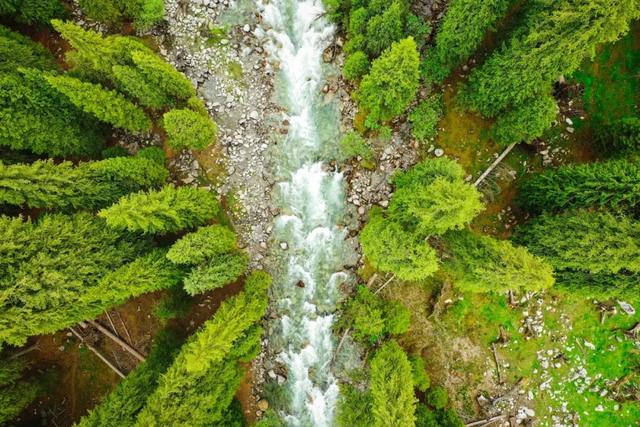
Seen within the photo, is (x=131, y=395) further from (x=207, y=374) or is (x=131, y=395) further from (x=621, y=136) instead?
(x=621, y=136)

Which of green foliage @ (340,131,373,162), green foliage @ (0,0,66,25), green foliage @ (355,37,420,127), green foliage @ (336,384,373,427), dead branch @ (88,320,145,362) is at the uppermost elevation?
green foliage @ (0,0,66,25)

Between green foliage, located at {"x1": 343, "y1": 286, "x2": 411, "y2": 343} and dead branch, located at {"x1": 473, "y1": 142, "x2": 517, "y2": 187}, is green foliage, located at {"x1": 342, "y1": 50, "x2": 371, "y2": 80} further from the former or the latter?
green foliage, located at {"x1": 343, "y1": 286, "x2": 411, "y2": 343}

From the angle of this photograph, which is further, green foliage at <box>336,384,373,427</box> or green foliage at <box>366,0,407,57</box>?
green foliage at <box>336,384,373,427</box>

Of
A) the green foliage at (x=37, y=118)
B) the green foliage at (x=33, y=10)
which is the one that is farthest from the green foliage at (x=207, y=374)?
the green foliage at (x=33, y=10)

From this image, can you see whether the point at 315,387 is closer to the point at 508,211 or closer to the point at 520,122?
the point at 508,211

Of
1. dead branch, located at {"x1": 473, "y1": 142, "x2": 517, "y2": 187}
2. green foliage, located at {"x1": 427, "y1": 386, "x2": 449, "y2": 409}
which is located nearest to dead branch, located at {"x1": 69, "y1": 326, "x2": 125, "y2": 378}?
green foliage, located at {"x1": 427, "y1": 386, "x2": 449, "y2": 409}

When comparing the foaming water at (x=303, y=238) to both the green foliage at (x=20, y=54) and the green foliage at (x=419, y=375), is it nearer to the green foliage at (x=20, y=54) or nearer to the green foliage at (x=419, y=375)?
the green foliage at (x=419, y=375)

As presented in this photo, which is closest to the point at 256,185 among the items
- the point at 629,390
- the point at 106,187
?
the point at 106,187
